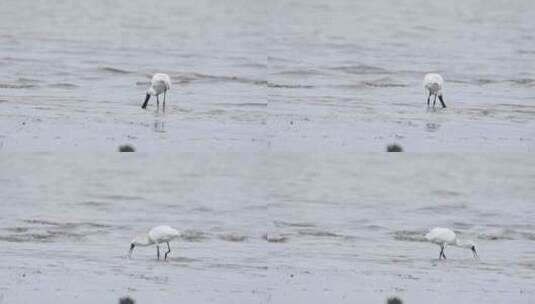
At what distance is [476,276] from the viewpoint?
12.1 m

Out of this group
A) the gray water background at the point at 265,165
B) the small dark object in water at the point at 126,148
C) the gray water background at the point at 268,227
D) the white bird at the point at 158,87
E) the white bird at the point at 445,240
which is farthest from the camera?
the white bird at the point at 158,87

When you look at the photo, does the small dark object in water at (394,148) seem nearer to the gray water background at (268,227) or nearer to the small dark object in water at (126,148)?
the gray water background at (268,227)

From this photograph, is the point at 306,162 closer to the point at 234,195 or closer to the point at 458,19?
the point at 234,195

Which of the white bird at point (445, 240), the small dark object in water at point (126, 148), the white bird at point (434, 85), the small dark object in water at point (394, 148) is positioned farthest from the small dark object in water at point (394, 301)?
the white bird at point (434, 85)

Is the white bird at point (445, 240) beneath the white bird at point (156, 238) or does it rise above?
above

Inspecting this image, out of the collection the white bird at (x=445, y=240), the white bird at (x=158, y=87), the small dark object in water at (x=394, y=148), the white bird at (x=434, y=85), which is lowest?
the white bird at (x=445, y=240)

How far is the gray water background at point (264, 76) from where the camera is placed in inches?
537

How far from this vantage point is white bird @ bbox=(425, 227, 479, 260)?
13.0 metres

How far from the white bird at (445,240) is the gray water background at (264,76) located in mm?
755

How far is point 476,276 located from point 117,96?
431cm

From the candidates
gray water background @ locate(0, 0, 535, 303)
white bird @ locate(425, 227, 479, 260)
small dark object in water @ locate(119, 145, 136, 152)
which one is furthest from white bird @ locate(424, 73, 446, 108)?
small dark object in water @ locate(119, 145, 136, 152)

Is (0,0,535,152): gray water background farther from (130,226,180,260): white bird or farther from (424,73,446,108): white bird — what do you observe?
(130,226,180,260): white bird

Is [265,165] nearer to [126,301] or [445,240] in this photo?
[445,240]

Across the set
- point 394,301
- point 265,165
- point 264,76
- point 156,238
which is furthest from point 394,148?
point 265,165
